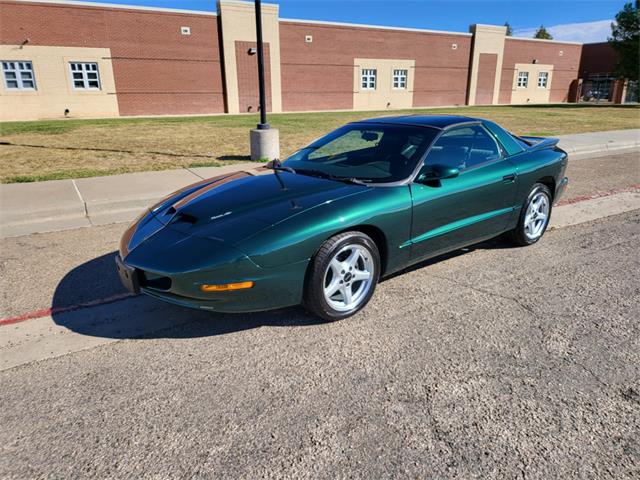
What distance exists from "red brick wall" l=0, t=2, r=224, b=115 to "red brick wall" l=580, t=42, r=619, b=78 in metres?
41.7

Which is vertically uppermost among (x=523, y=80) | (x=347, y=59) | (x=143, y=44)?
(x=143, y=44)

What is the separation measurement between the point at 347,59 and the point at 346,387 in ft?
117

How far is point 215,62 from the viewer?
3070 centimetres

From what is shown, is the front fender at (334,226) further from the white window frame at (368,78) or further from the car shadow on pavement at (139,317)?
the white window frame at (368,78)

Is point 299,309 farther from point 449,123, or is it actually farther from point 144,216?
point 449,123

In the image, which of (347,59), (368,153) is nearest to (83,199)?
(368,153)

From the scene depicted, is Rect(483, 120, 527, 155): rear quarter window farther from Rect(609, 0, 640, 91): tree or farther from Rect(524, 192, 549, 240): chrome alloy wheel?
Rect(609, 0, 640, 91): tree

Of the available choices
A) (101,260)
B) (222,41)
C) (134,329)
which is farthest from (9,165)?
(222,41)

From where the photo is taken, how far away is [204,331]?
130 inches

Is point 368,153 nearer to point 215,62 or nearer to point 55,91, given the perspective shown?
point 55,91

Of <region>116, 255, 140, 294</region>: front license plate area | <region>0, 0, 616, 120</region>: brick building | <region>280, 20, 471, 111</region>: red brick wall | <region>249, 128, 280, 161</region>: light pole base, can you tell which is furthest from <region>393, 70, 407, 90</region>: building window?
<region>116, 255, 140, 294</region>: front license plate area

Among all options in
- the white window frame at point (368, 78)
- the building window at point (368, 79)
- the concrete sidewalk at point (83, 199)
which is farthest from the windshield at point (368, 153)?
Result: the building window at point (368, 79)

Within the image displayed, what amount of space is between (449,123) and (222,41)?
96.7 ft

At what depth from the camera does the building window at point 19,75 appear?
25.4 meters
